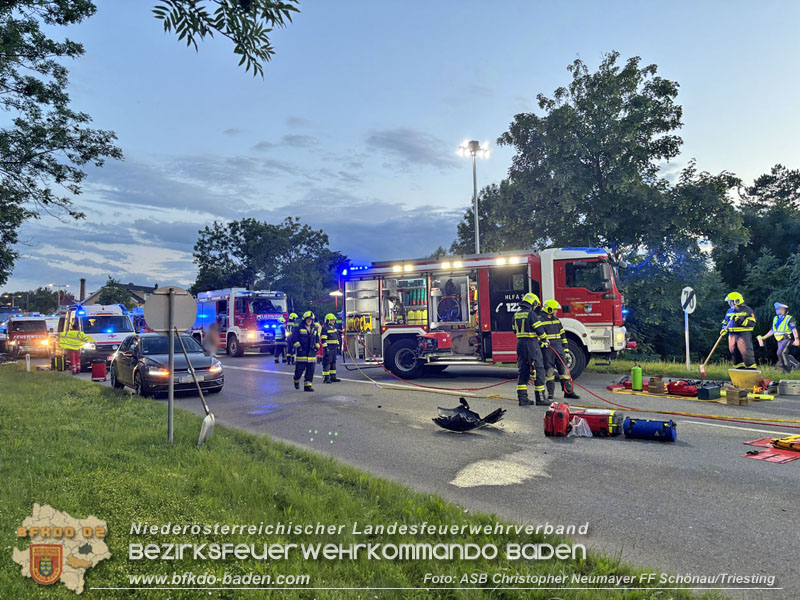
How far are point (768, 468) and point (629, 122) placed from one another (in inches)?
740

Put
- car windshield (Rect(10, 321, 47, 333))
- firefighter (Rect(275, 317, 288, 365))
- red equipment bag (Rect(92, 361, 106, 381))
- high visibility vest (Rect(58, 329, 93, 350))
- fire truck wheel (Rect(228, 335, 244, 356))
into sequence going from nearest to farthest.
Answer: red equipment bag (Rect(92, 361, 106, 381))
high visibility vest (Rect(58, 329, 93, 350))
firefighter (Rect(275, 317, 288, 365))
fire truck wheel (Rect(228, 335, 244, 356))
car windshield (Rect(10, 321, 47, 333))

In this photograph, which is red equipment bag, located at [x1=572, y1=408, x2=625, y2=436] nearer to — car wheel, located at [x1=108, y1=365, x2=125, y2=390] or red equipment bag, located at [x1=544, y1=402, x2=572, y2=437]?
red equipment bag, located at [x1=544, y1=402, x2=572, y2=437]

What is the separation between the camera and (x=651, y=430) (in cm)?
679

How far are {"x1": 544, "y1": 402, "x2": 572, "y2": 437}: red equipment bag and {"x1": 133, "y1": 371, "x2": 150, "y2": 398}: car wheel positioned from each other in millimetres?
8461

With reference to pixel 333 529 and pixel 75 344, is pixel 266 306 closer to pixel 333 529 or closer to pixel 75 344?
pixel 75 344

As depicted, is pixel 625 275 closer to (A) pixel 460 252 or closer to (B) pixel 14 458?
(B) pixel 14 458

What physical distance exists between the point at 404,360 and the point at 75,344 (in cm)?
1227

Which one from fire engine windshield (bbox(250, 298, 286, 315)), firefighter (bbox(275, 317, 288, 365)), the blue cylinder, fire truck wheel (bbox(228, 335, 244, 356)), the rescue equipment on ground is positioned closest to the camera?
the blue cylinder

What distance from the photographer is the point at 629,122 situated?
2119cm

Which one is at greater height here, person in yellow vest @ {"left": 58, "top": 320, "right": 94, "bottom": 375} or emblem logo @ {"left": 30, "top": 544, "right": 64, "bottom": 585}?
person in yellow vest @ {"left": 58, "top": 320, "right": 94, "bottom": 375}

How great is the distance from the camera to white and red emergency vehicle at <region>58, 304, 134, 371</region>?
1858cm

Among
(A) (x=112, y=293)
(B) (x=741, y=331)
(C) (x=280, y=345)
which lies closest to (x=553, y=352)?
(B) (x=741, y=331)

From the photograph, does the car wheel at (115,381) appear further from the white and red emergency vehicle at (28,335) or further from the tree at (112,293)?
the tree at (112,293)

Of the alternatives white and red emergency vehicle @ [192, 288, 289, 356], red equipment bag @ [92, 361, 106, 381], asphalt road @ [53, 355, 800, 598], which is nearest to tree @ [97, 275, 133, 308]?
white and red emergency vehicle @ [192, 288, 289, 356]
